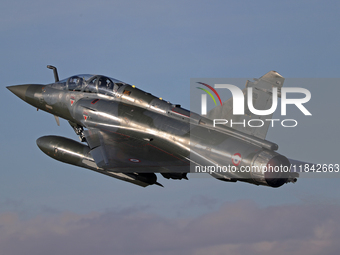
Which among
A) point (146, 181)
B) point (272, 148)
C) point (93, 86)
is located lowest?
point (146, 181)

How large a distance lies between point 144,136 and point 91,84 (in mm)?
4825

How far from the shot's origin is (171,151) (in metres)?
25.9

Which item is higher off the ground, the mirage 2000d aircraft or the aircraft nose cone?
the aircraft nose cone

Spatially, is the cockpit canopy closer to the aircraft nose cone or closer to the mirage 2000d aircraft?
the mirage 2000d aircraft

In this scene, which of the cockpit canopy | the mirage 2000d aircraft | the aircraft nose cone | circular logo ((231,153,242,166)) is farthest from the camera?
the aircraft nose cone

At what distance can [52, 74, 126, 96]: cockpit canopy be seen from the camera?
29.4 meters

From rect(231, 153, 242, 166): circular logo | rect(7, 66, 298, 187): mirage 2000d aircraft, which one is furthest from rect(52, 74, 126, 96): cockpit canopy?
rect(231, 153, 242, 166): circular logo

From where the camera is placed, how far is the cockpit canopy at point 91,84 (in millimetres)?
29375

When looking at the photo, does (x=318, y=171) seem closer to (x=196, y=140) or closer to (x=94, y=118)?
(x=196, y=140)

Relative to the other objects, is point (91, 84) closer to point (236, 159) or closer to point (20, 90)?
point (20, 90)

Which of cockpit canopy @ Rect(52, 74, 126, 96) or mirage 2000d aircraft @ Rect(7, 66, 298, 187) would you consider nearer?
mirage 2000d aircraft @ Rect(7, 66, 298, 187)

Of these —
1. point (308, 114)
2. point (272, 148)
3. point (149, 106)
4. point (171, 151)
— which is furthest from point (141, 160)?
point (308, 114)

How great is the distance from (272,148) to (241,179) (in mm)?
1806

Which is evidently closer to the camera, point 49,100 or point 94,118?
point 94,118
